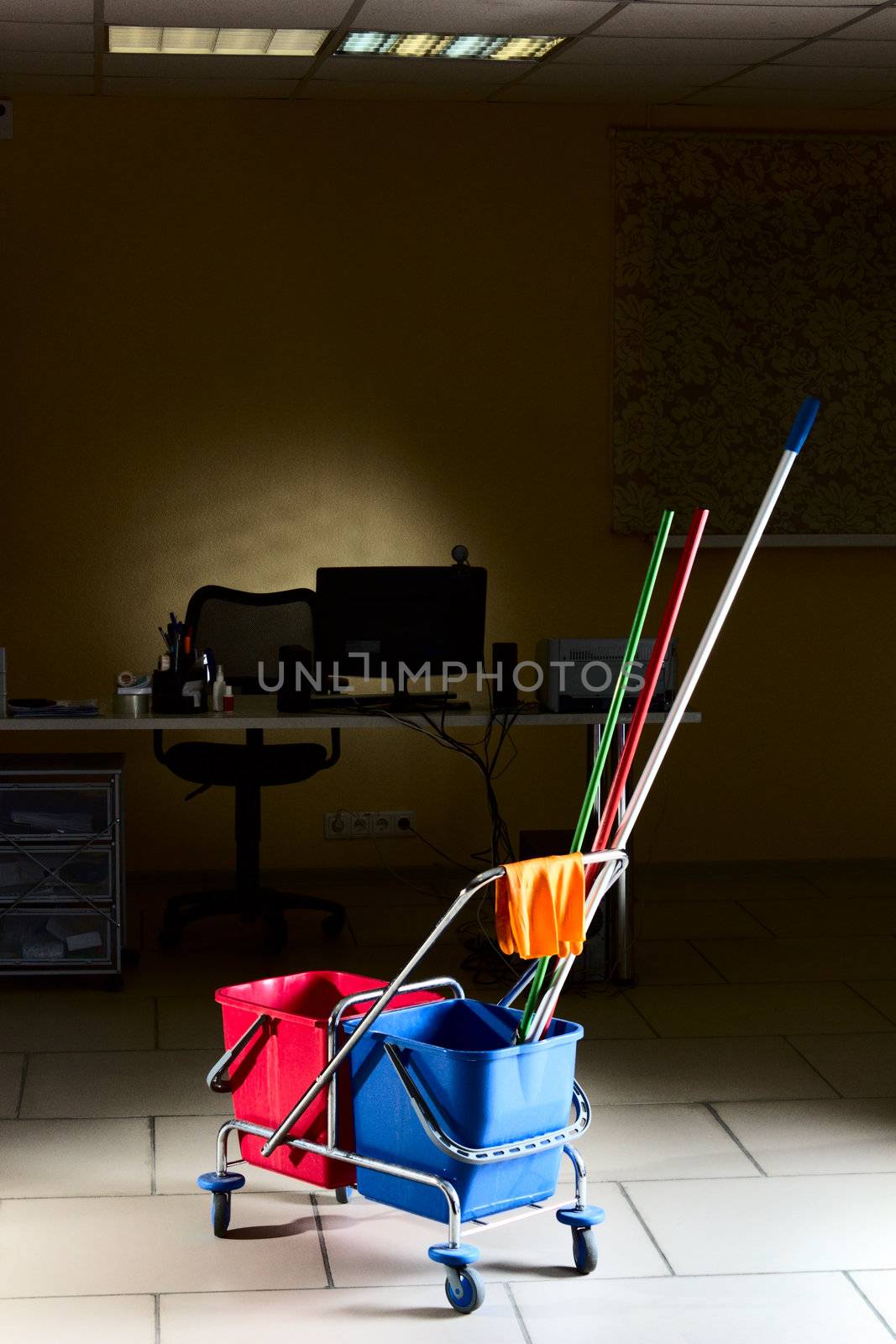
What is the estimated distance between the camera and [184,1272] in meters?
2.58

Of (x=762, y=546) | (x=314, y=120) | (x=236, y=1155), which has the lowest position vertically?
(x=236, y=1155)

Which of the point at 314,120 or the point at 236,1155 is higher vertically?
the point at 314,120

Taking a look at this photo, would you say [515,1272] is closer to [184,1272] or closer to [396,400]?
[184,1272]

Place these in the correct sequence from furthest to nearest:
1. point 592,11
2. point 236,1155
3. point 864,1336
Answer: point 592,11 < point 236,1155 < point 864,1336

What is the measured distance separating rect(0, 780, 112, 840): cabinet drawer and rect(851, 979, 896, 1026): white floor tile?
6.72 feet

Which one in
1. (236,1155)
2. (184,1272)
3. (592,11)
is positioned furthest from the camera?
(592,11)

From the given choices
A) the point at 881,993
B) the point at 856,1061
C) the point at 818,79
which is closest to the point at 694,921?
the point at 881,993

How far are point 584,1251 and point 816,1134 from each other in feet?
2.77

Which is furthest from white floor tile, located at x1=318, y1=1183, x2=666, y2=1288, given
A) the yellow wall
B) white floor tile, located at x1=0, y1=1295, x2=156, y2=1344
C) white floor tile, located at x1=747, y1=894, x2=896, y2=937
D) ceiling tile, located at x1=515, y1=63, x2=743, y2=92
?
ceiling tile, located at x1=515, y1=63, x2=743, y2=92

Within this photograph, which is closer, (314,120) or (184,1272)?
(184,1272)

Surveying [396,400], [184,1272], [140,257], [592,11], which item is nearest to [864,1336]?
[184,1272]

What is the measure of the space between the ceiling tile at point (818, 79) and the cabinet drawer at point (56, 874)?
3.11m

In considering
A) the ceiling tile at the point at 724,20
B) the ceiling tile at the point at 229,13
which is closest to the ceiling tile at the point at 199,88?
the ceiling tile at the point at 229,13

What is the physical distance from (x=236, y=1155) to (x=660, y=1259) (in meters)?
0.93
